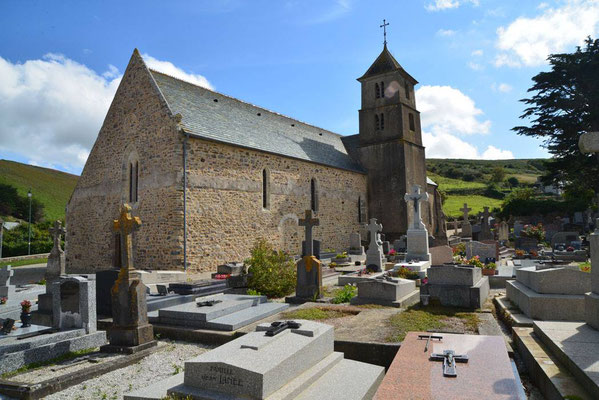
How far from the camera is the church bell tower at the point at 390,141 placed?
24.5 m

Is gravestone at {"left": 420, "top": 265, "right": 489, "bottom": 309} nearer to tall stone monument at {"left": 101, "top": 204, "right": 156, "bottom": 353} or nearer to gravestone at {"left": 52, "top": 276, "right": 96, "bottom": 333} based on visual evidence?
tall stone monument at {"left": 101, "top": 204, "right": 156, "bottom": 353}

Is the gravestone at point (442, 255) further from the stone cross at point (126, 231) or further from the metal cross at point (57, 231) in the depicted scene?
the metal cross at point (57, 231)

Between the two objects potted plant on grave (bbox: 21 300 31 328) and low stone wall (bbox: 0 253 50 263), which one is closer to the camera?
potted plant on grave (bbox: 21 300 31 328)

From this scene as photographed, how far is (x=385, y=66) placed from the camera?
26.1 m

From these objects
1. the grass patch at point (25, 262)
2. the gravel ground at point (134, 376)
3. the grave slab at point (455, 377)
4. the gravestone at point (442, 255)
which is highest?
the gravestone at point (442, 255)

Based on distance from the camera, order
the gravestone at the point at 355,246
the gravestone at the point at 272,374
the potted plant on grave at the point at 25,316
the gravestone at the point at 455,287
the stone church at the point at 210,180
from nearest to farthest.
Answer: the gravestone at the point at 272,374 < the potted plant on grave at the point at 25,316 < the gravestone at the point at 455,287 < the stone church at the point at 210,180 < the gravestone at the point at 355,246

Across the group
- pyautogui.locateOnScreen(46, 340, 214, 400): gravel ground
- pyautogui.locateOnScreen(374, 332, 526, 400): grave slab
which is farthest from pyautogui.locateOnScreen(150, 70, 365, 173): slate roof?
pyautogui.locateOnScreen(374, 332, 526, 400): grave slab

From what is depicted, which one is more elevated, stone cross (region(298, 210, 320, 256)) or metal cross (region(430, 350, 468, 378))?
stone cross (region(298, 210, 320, 256))

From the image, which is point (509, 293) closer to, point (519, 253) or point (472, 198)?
point (519, 253)

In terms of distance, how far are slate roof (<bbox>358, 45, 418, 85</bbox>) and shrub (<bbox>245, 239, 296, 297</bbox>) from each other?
63.9 ft

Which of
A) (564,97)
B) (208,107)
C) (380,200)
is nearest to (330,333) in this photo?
(208,107)

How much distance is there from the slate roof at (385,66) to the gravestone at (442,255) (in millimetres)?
16743

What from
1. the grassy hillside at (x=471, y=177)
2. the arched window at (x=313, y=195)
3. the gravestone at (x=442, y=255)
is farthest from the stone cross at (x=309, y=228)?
the grassy hillside at (x=471, y=177)

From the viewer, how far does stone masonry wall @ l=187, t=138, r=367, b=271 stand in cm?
1493
